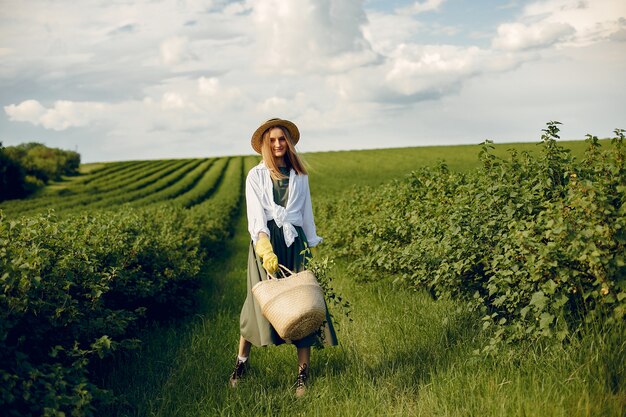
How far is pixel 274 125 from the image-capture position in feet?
15.3

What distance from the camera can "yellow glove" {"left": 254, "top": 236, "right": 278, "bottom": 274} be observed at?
159 inches

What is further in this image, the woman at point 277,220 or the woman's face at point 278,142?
the woman's face at point 278,142

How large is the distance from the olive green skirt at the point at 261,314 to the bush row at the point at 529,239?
119cm

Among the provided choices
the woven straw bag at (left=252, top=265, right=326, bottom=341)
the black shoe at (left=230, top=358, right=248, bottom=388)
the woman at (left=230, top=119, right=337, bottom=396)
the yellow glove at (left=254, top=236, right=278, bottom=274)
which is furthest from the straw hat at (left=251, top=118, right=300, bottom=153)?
the black shoe at (left=230, top=358, right=248, bottom=388)

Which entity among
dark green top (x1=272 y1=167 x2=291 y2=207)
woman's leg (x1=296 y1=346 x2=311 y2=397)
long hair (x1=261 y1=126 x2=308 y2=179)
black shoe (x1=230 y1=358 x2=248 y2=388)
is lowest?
black shoe (x1=230 y1=358 x2=248 y2=388)

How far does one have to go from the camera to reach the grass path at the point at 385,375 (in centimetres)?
357

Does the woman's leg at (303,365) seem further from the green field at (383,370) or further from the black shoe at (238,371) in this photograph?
the black shoe at (238,371)

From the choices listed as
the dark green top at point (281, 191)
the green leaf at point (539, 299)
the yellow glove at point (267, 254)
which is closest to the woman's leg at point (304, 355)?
the yellow glove at point (267, 254)

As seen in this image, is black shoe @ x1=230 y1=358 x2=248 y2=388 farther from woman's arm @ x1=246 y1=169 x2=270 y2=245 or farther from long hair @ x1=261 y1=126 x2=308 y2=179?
long hair @ x1=261 y1=126 x2=308 y2=179

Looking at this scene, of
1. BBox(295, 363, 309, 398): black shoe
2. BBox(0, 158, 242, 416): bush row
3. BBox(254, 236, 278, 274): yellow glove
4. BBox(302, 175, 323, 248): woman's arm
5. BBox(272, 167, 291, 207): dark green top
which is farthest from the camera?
BBox(302, 175, 323, 248): woman's arm

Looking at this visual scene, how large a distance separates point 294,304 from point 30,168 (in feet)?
184

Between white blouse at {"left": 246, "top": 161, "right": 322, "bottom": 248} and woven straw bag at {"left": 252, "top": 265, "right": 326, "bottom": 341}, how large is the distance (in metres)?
0.57

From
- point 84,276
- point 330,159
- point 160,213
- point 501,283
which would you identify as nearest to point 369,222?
point 501,283

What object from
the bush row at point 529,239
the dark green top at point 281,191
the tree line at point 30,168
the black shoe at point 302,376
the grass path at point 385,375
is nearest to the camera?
the grass path at point 385,375
